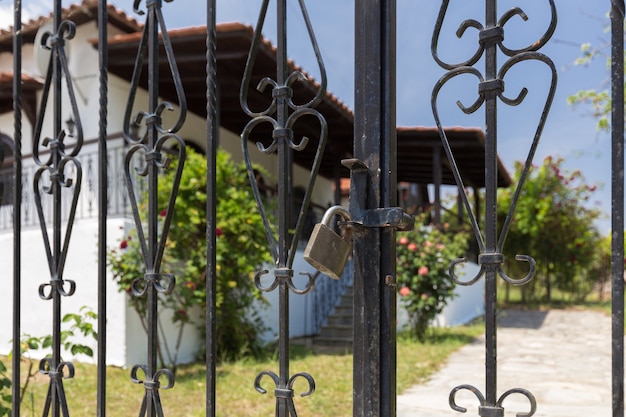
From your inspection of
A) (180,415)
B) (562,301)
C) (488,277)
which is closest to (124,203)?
(180,415)

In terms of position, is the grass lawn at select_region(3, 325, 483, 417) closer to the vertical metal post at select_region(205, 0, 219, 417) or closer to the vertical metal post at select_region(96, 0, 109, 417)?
the vertical metal post at select_region(96, 0, 109, 417)

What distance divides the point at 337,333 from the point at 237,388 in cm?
377

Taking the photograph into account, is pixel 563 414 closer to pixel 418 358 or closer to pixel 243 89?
pixel 418 358

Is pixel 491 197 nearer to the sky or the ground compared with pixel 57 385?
nearer to the sky

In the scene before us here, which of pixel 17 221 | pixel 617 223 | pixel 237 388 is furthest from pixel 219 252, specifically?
pixel 617 223

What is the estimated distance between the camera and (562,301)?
52.9 ft

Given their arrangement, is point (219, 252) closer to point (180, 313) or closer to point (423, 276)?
point (180, 313)

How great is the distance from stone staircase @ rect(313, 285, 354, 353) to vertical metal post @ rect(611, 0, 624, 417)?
643 cm

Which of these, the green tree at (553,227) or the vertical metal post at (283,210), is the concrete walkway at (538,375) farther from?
the green tree at (553,227)

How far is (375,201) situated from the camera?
114 centimetres

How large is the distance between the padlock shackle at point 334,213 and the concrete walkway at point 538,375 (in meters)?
2.34

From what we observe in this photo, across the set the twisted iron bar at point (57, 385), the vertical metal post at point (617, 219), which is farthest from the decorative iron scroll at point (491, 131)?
the twisted iron bar at point (57, 385)

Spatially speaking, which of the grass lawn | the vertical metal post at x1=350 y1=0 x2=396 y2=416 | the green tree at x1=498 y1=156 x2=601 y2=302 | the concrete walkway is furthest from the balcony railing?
the green tree at x1=498 y1=156 x2=601 y2=302

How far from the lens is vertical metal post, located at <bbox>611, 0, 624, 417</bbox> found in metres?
0.93
